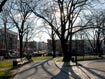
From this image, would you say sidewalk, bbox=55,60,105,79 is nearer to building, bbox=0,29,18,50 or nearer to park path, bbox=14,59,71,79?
park path, bbox=14,59,71,79

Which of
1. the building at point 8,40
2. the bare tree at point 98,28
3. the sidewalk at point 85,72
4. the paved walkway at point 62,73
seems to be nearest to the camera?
the sidewalk at point 85,72

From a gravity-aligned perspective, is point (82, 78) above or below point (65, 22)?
below

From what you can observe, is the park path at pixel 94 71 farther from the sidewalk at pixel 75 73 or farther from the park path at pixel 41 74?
the park path at pixel 41 74

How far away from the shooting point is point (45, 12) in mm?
47344

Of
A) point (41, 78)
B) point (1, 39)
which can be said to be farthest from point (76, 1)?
point (1, 39)

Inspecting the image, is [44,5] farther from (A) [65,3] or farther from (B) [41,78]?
(B) [41,78]

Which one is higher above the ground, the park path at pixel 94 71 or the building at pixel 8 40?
the building at pixel 8 40

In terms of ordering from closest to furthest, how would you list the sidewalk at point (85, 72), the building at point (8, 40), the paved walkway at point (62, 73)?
1. the sidewalk at point (85, 72)
2. the paved walkway at point (62, 73)
3. the building at point (8, 40)

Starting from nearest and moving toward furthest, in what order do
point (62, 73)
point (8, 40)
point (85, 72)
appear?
point (85, 72), point (62, 73), point (8, 40)

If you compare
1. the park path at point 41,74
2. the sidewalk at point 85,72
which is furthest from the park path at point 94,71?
the park path at point 41,74

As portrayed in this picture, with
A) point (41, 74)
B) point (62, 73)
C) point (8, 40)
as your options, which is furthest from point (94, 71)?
point (8, 40)

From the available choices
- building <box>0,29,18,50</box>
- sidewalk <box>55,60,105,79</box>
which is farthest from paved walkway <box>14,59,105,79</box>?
building <box>0,29,18,50</box>

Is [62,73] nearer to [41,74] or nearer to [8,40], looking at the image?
[41,74]

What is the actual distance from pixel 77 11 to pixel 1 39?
78.0 metres
